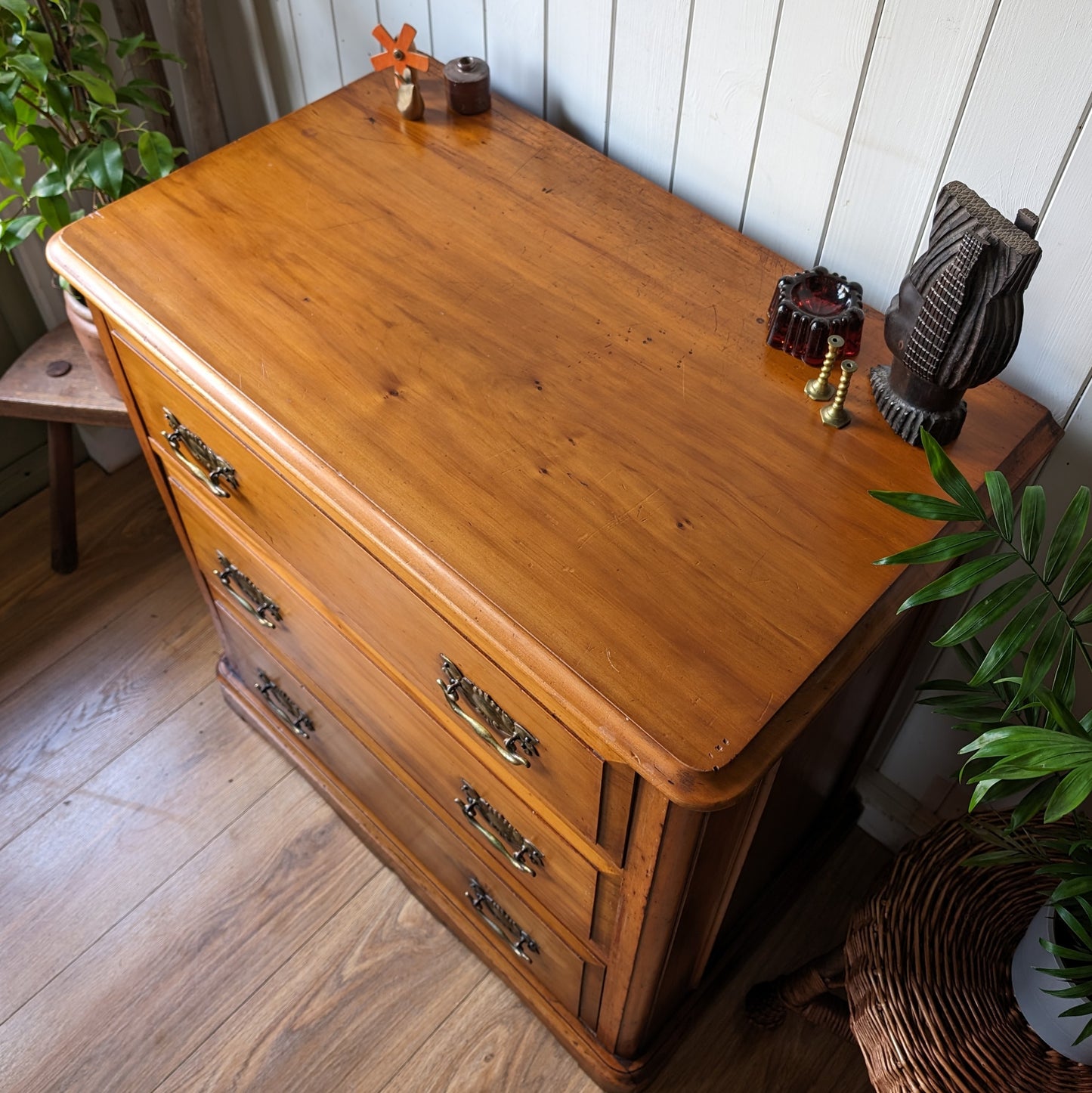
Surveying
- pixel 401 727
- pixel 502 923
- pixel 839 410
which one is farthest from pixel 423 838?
pixel 839 410

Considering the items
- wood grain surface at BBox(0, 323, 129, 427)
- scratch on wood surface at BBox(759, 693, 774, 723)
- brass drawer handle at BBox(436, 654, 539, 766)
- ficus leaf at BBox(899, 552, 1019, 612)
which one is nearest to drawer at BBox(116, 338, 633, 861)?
brass drawer handle at BBox(436, 654, 539, 766)

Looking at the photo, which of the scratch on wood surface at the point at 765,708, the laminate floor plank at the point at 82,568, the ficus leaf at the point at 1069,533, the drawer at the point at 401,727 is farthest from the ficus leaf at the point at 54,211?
the ficus leaf at the point at 1069,533

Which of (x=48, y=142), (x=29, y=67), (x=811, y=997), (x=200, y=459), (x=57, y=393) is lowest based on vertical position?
(x=811, y=997)

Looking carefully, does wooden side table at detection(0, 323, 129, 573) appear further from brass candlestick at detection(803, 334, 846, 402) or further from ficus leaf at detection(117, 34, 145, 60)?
brass candlestick at detection(803, 334, 846, 402)

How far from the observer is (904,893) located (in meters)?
1.09

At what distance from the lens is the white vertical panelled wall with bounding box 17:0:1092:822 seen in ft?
2.88

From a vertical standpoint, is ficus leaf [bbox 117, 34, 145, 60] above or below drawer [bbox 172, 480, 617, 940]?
above

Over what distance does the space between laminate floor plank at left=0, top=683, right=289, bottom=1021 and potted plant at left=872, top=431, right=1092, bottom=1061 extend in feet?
3.68

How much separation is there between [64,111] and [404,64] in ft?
1.46

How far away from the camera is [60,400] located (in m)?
1.63

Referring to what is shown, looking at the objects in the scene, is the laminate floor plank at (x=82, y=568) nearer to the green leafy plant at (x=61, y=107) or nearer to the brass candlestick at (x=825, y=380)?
the green leafy plant at (x=61, y=107)

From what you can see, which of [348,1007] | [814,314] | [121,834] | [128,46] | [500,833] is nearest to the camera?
[814,314]

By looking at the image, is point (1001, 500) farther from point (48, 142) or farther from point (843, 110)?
point (48, 142)

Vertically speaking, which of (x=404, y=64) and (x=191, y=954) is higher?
(x=404, y=64)
